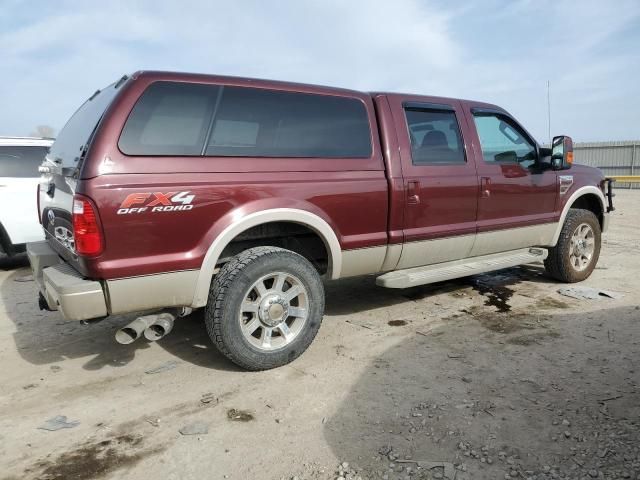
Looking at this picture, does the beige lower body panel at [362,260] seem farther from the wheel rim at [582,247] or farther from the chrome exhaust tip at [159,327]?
the wheel rim at [582,247]

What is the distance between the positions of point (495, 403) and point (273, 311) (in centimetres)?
152

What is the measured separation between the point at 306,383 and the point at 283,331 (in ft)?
1.40

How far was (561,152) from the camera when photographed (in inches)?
189

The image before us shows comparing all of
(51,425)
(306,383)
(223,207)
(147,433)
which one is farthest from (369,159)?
(51,425)

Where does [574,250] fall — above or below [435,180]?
below

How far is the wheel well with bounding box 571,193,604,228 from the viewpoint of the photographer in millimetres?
5562

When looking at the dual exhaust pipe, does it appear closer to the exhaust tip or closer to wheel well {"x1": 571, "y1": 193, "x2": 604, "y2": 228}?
the exhaust tip

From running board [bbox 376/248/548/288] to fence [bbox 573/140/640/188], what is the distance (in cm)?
1956

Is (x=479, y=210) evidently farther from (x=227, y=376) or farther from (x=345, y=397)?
(x=227, y=376)

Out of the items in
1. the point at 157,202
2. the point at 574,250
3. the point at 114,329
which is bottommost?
the point at 114,329

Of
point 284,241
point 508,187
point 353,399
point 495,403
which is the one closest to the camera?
point 495,403

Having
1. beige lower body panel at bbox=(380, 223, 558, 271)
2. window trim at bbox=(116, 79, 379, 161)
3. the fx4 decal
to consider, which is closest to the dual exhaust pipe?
the fx4 decal

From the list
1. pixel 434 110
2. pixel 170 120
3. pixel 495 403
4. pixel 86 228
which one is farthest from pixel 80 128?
pixel 495 403

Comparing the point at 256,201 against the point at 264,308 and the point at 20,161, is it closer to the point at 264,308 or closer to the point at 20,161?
the point at 264,308
